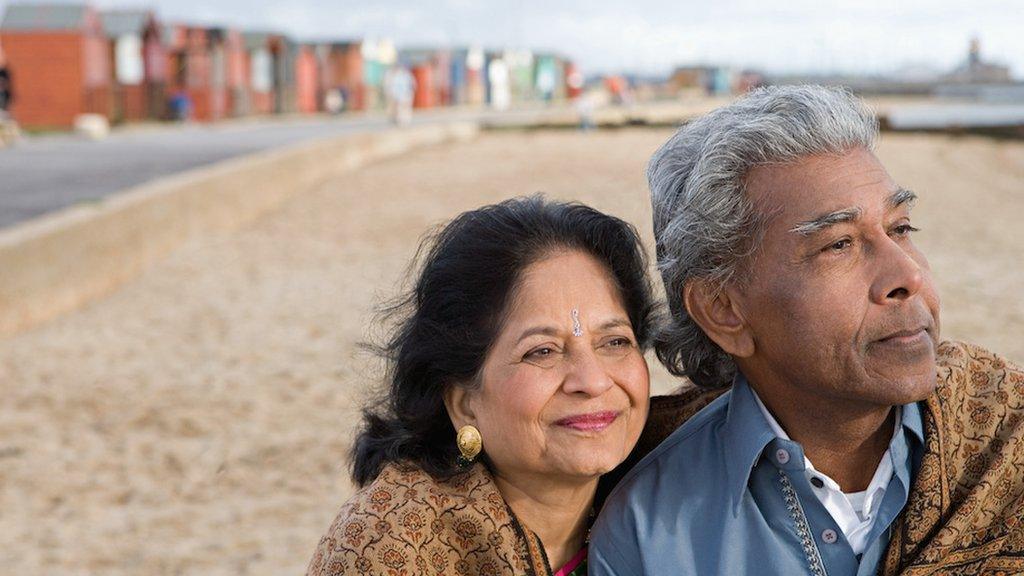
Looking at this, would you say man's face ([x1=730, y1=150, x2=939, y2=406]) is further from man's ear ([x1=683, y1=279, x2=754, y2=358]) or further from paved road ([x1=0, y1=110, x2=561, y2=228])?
paved road ([x1=0, y1=110, x2=561, y2=228])

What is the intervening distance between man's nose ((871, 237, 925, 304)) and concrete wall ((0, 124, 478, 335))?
289 inches

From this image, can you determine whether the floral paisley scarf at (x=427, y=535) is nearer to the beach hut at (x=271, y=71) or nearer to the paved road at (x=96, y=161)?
the paved road at (x=96, y=161)

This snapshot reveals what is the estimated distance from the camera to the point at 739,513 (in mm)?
2359

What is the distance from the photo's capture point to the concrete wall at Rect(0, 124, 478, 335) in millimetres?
9000

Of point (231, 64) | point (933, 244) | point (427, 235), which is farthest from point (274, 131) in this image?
point (427, 235)

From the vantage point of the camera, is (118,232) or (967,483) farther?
(118,232)

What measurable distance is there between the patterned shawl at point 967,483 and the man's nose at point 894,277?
222 millimetres

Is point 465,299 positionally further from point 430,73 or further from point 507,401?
point 430,73

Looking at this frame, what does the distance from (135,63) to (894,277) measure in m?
42.4

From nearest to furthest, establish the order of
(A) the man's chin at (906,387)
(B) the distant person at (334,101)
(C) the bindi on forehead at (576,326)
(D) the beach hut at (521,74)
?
(A) the man's chin at (906,387)
(C) the bindi on forehead at (576,326)
(B) the distant person at (334,101)
(D) the beach hut at (521,74)

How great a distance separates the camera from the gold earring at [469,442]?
252cm

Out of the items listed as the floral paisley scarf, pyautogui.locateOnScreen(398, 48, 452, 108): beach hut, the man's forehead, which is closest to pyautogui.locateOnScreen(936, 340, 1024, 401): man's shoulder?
the man's forehead

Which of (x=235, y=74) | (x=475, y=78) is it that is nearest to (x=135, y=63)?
(x=235, y=74)

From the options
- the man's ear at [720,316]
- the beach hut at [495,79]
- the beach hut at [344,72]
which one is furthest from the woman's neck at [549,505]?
the beach hut at [495,79]
